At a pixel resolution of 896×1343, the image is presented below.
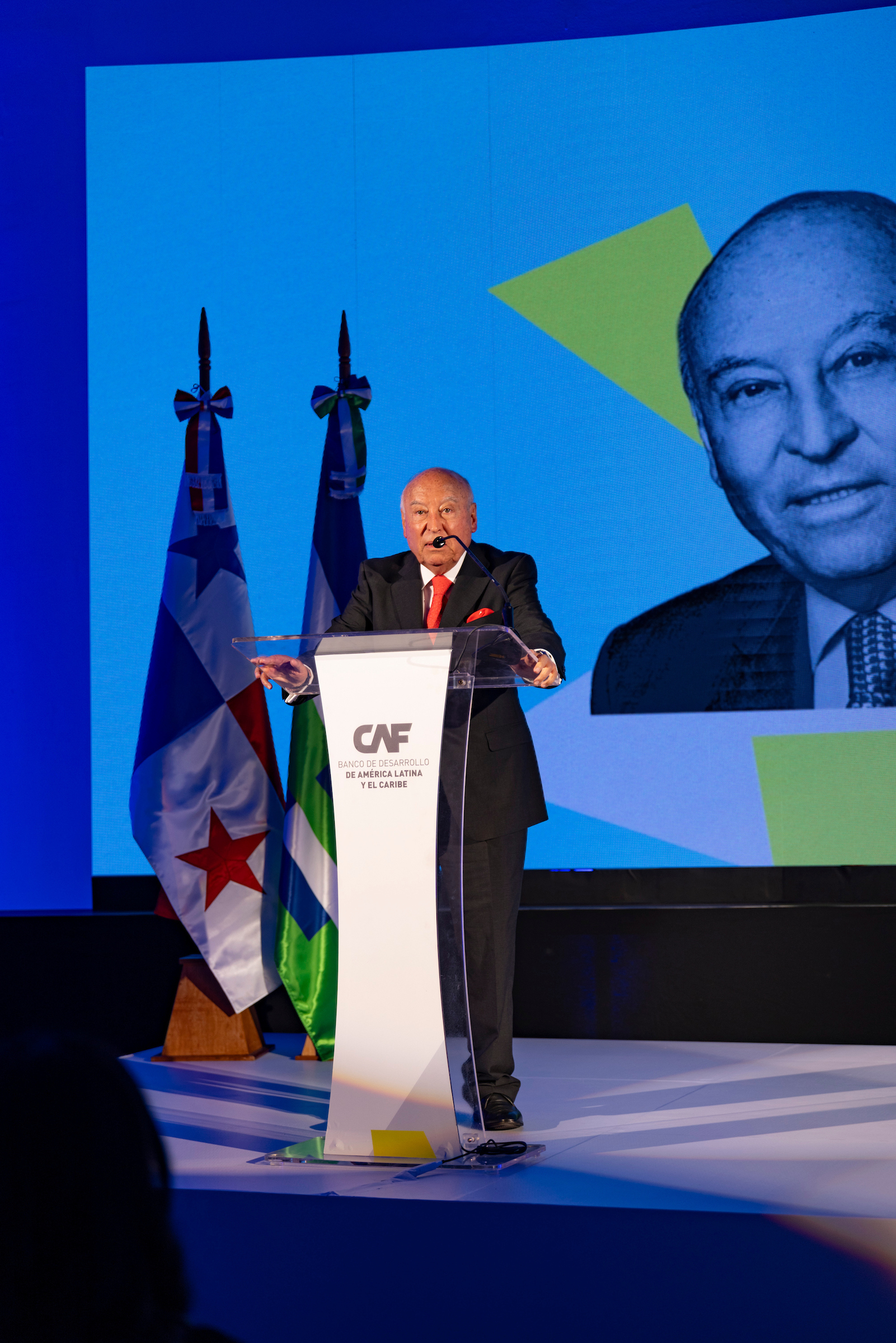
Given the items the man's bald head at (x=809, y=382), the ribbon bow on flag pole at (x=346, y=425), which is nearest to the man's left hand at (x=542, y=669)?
the ribbon bow on flag pole at (x=346, y=425)

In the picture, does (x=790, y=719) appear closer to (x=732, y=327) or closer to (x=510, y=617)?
(x=732, y=327)

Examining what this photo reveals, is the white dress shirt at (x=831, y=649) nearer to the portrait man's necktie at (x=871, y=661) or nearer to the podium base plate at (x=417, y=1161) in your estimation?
the portrait man's necktie at (x=871, y=661)

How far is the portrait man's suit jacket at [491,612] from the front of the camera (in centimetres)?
294

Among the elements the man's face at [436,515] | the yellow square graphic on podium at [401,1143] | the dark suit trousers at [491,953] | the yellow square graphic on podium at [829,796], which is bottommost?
the yellow square graphic on podium at [401,1143]

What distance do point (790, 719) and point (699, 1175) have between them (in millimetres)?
2396

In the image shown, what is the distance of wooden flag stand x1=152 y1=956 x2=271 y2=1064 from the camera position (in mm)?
4203

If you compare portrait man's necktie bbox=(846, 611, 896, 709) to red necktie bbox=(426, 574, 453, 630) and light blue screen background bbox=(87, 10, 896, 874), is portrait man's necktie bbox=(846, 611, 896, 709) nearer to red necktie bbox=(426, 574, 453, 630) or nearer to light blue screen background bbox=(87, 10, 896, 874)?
light blue screen background bbox=(87, 10, 896, 874)

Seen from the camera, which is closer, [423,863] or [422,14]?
[423,863]

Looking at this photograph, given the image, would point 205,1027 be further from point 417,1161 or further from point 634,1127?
point 417,1161

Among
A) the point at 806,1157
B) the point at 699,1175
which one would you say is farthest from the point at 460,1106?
the point at 806,1157

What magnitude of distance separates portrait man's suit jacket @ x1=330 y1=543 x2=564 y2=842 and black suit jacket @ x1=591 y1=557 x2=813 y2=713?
69.1 inches

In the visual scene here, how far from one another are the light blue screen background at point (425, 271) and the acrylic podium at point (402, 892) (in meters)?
2.24

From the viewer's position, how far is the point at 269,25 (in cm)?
521

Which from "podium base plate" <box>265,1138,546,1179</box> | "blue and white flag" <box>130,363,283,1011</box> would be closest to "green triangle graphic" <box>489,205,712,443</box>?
"blue and white flag" <box>130,363,283,1011</box>
